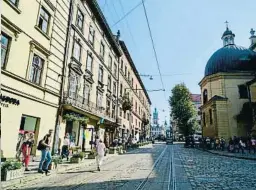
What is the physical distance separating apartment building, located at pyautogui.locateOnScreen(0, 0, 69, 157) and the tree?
35.9m

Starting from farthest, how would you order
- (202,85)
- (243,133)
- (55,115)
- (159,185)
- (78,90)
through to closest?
(202,85), (243,133), (78,90), (55,115), (159,185)

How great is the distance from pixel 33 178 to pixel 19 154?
15.6ft

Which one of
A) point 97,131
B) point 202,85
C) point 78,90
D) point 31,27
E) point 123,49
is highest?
point 123,49

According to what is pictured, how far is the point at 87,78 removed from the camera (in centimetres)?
2138

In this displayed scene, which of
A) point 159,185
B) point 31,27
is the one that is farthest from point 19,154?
point 159,185

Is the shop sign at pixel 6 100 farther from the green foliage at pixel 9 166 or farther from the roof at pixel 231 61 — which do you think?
the roof at pixel 231 61

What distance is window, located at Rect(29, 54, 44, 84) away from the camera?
1364 centimetres

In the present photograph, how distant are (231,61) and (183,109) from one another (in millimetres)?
14549

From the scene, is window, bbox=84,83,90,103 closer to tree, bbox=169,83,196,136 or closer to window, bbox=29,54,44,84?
window, bbox=29,54,44,84

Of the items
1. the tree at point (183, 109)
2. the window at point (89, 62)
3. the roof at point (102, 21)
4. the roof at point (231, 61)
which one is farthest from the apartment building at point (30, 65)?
the tree at point (183, 109)

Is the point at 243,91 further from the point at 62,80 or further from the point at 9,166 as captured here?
the point at 9,166

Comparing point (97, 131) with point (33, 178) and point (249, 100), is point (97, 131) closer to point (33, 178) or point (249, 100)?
point (33, 178)

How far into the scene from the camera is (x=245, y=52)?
129ft

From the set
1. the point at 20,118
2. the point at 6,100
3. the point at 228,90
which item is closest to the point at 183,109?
the point at 228,90
